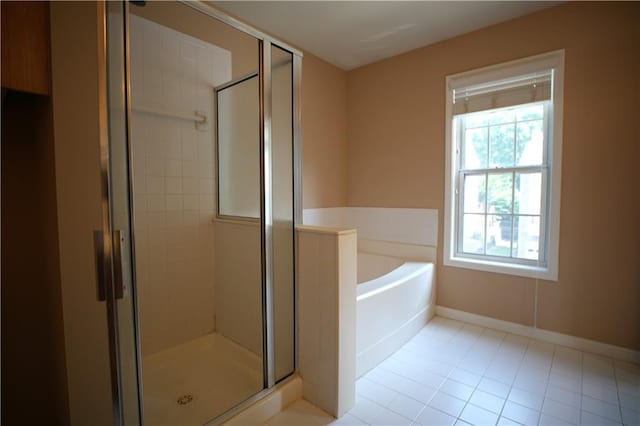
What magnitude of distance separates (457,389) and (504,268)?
1145 mm

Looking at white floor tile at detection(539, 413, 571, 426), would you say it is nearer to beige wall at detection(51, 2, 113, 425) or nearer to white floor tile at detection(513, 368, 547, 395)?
white floor tile at detection(513, 368, 547, 395)

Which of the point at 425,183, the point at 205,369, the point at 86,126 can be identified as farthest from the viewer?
the point at 425,183

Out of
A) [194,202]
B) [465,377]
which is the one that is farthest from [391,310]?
[194,202]

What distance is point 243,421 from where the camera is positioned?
1.41m

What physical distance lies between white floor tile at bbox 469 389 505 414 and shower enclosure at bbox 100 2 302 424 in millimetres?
1055

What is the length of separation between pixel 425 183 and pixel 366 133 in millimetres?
866

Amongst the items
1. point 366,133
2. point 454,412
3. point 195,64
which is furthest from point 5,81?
point 366,133

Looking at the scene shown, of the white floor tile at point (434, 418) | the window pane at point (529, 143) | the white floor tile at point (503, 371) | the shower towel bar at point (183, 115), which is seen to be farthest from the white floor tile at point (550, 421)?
the shower towel bar at point (183, 115)

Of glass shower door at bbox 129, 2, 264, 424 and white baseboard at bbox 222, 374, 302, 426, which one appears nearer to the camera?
white baseboard at bbox 222, 374, 302, 426

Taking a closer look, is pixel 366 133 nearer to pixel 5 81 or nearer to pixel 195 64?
pixel 195 64

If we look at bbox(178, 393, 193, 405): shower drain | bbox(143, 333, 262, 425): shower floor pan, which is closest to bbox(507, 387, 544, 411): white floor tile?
bbox(143, 333, 262, 425): shower floor pan

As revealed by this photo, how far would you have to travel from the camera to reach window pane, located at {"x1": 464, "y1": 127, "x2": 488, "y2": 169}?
102 inches

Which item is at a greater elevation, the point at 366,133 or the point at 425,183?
the point at 366,133

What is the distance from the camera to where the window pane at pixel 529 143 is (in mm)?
2322
